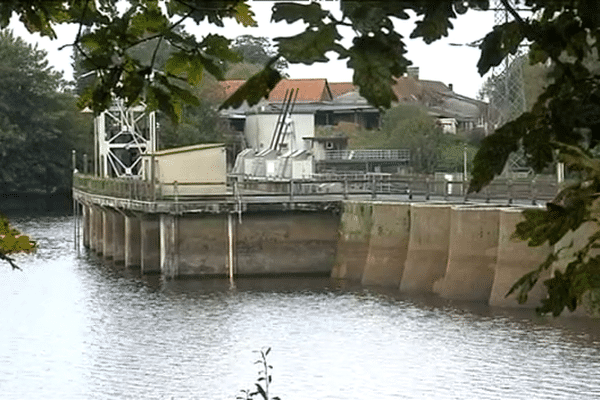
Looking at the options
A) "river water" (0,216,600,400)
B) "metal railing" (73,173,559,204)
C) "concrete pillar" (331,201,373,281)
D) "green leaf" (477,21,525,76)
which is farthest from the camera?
Answer: "concrete pillar" (331,201,373,281)

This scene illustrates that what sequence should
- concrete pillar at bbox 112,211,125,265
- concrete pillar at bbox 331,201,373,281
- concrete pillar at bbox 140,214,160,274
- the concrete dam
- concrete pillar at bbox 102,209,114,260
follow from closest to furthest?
the concrete dam → concrete pillar at bbox 331,201,373,281 → concrete pillar at bbox 140,214,160,274 → concrete pillar at bbox 112,211,125,265 → concrete pillar at bbox 102,209,114,260

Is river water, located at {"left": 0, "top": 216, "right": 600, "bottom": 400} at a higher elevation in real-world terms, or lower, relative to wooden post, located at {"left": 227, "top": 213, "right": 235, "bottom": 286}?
lower

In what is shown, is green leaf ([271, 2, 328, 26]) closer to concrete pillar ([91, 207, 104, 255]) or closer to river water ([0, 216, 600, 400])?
river water ([0, 216, 600, 400])

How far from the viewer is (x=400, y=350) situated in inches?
1153

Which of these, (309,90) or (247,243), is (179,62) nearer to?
(247,243)

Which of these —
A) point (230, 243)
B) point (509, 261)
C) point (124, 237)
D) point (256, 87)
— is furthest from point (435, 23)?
point (124, 237)

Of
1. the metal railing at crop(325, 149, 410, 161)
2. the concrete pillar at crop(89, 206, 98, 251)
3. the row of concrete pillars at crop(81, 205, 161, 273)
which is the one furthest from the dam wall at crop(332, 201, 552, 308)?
the metal railing at crop(325, 149, 410, 161)

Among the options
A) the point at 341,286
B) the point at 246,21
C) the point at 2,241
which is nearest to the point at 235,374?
the point at 341,286

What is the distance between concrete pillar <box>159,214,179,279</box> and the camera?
142 ft

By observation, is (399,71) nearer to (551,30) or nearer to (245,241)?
(551,30)

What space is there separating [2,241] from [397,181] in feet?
136

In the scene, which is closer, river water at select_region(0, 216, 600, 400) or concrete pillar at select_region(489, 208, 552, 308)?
river water at select_region(0, 216, 600, 400)

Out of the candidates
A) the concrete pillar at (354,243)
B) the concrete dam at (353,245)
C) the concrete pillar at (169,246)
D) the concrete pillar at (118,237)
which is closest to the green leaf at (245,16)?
the concrete dam at (353,245)

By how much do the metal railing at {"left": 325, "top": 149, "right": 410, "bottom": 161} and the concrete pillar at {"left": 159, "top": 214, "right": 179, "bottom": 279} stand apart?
3324 centimetres
